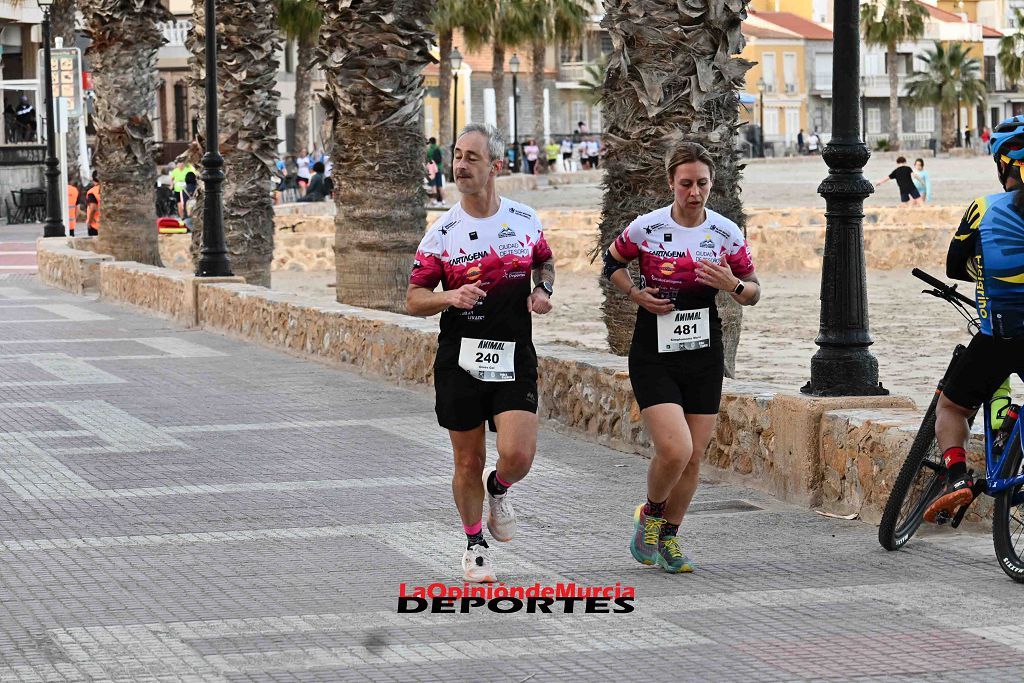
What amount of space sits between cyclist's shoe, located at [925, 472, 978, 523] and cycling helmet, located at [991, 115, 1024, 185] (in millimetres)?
1165

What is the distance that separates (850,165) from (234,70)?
1382 centimetres

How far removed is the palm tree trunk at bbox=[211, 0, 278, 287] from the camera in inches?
835

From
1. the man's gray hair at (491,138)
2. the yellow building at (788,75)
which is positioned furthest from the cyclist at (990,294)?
the yellow building at (788,75)

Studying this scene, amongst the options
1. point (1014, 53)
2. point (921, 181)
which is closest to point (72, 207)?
point (921, 181)

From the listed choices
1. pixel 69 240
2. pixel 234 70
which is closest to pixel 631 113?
pixel 234 70

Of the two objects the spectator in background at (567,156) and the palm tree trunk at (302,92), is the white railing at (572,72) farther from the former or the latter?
the palm tree trunk at (302,92)

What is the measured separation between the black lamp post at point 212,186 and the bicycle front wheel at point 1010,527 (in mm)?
13005

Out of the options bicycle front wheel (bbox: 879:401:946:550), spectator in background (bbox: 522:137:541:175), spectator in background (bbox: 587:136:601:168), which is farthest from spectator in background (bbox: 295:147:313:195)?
bicycle front wheel (bbox: 879:401:946:550)

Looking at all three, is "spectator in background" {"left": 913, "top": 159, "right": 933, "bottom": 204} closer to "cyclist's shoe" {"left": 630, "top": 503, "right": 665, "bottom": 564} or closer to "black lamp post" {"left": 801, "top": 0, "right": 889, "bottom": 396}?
"black lamp post" {"left": 801, "top": 0, "right": 889, "bottom": 396}

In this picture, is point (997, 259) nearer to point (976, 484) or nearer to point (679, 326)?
point (976, 484)

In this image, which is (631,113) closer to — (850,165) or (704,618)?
(850,165)

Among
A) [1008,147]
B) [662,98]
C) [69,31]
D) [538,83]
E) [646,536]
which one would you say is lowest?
[646,536]

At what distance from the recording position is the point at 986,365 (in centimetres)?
691

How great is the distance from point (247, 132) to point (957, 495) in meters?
15.5
